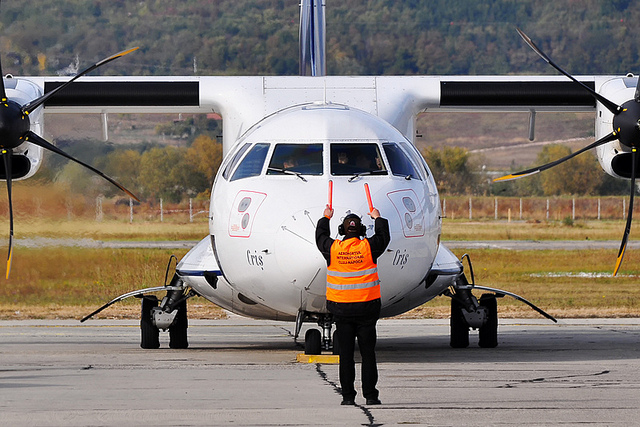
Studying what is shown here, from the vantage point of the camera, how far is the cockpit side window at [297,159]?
1138 cm

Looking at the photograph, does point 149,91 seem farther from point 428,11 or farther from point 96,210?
point 428,11

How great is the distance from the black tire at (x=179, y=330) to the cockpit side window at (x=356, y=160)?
3.57 meters

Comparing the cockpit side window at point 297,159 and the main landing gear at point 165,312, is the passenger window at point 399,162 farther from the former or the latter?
the main landing gear at point 165,312

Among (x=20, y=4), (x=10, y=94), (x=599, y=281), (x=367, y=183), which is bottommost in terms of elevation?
(x=599, y=281)

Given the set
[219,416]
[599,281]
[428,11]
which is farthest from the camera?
[428,11]

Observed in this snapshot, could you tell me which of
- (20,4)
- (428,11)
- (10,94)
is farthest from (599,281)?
(428,11)

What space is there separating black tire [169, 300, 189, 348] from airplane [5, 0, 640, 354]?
0.02 meters

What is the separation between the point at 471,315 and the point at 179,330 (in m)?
3.64

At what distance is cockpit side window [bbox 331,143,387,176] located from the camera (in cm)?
1134

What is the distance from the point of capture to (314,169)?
37.1 ft

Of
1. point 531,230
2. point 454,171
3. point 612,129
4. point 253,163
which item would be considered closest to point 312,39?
point 612,129

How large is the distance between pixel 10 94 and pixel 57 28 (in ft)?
73.1

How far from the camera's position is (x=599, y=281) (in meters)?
28.8

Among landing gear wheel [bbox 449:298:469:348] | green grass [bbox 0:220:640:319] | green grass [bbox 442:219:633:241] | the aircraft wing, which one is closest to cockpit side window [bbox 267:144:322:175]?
the aircraft wing
